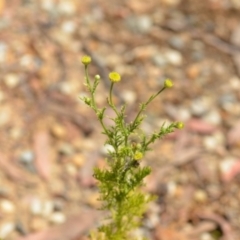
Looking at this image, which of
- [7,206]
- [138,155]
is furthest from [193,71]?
[138,155]

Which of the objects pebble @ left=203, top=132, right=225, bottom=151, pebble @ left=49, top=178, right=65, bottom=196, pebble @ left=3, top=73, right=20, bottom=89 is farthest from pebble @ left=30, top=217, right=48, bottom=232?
pebble @ left=203, top=132, right=225, bottom=151

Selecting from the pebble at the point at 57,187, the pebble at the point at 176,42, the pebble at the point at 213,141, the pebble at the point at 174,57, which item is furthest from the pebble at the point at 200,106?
the pebble at the point at 57,187

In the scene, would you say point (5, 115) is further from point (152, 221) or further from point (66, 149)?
point (152, 221)

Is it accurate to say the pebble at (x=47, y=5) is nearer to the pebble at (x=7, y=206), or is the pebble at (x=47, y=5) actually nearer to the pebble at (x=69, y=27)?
the pebble at (x=69, y=27)

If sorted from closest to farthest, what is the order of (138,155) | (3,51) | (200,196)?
(138,155)
(200,196)
(3,51)

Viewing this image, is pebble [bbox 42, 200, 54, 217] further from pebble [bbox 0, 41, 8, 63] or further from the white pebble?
pebble [bbox 0, 41, 8, 63]

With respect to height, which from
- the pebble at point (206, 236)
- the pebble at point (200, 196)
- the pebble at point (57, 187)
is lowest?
the pebble at point (206, 236)
